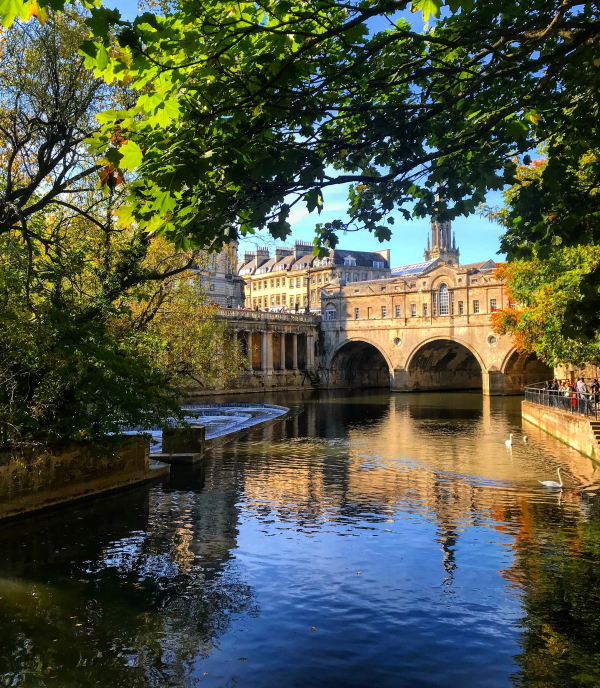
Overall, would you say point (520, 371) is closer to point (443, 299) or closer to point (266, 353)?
point (443, 299)

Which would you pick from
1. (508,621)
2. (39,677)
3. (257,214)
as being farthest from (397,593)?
(257,214)

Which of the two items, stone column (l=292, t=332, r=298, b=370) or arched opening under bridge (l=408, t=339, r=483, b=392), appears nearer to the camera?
arched opening under bridge (l=408, t=339, r=483, b=392)

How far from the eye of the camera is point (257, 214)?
7.42m

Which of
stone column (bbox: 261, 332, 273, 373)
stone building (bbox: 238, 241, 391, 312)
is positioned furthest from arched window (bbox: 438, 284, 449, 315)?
stone building (bbox: 238, 241, 391, 312)

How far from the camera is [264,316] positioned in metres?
71.9

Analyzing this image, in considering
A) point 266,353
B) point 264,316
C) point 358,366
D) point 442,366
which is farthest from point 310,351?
point 442,366

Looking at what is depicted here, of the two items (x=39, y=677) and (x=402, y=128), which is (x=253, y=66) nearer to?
(x=402, y=128)

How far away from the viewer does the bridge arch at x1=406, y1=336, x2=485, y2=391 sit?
2825 inches

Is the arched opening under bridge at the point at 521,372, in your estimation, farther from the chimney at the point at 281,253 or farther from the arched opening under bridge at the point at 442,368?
the chimney at the point at 281,253

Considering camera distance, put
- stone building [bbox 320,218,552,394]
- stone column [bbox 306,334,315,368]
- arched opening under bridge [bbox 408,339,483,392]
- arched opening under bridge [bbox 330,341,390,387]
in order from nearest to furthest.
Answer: stone building [bbox 320,218,552,394], arched opening under bridge [bbox 408,339,483,392], stone column [bbox 306,334,315,368], arched opening under bridge [bbox 330,341,390,387]

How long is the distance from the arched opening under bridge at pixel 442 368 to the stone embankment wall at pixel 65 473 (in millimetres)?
56008

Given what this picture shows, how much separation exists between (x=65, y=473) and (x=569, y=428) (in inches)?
725

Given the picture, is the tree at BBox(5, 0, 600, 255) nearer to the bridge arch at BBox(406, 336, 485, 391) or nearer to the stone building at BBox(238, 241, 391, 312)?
the bridge arch at BBox(406, 336, 485, 391)

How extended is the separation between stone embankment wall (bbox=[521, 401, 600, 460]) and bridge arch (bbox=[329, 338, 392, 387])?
4455 cm
